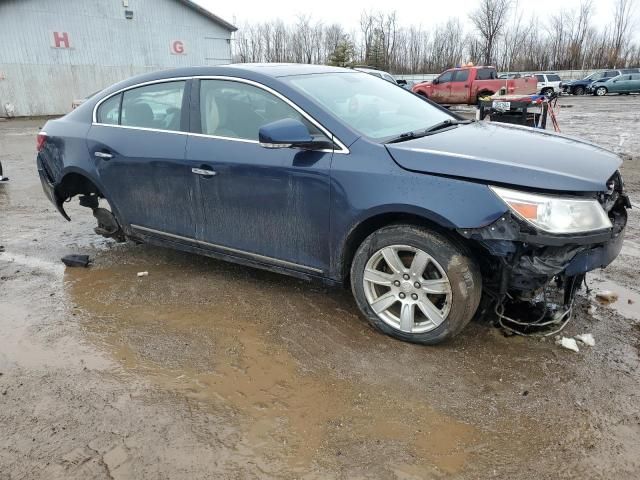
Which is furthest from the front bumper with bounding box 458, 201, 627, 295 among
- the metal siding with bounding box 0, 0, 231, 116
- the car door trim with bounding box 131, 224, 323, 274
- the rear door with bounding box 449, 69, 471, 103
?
the metal siding with bounding box 0, 0, 231, 116

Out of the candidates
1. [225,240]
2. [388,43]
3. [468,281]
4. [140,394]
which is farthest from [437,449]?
[388,43]

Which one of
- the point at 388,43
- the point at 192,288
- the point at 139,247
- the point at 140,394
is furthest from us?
the point at 388,43

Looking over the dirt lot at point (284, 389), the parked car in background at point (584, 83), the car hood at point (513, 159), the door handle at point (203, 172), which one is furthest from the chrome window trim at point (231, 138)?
the parked car in background at point (584, 83)

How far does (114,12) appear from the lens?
2408 centimetres

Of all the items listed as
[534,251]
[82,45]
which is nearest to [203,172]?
[534,251]

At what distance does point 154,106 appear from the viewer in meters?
4.12

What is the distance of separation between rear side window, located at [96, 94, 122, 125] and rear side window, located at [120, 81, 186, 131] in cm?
7

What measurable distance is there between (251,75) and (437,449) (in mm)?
2680

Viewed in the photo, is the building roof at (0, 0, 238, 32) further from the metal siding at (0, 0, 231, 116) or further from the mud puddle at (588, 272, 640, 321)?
the mud puddle at (588, 272, 640, 321)

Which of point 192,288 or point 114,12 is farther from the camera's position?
point 114,12

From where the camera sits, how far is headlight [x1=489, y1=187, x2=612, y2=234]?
266 centimetres

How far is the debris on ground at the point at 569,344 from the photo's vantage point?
3102 mm

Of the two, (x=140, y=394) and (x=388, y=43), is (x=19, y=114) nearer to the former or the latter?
(x=140, y=394)

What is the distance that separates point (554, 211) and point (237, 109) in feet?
7.28
